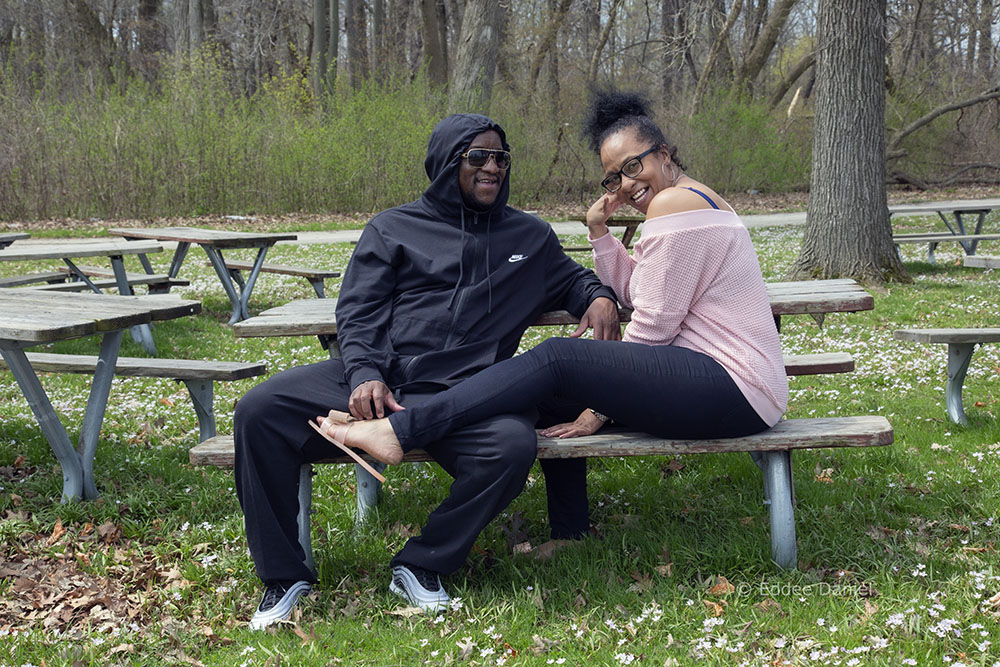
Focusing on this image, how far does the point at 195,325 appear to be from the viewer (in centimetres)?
877

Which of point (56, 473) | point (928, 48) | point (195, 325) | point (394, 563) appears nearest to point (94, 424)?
point (56, 473)

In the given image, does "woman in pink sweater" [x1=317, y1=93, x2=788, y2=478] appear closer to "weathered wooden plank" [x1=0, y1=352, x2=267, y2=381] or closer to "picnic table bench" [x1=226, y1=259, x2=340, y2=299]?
"weathered wooden plank" [x1=0, y1=352, x2=267, y2=381]

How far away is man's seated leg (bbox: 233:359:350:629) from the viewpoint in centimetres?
322

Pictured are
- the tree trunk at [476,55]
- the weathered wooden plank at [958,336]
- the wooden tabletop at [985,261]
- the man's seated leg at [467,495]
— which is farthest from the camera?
the tree trunk at [476,55]

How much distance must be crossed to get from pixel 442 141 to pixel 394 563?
1.61m

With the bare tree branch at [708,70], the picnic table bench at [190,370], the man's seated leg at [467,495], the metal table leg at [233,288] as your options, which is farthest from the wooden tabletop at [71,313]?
the bare tree branch at [708,70]

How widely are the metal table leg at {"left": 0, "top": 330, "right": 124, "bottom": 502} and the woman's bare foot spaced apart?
147 centimetres

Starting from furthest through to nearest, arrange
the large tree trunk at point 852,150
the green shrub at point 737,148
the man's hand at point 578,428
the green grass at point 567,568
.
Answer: the green shrub at point 737,148, the large tree trunk at point 852,150, the man's hand at point 578,428, the green grass at point 567,568

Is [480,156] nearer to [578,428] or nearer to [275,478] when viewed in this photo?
[578,428]

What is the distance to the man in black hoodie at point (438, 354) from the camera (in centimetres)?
321

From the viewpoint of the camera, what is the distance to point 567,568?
136 inches

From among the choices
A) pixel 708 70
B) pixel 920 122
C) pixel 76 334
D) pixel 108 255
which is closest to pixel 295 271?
pixel 108 255

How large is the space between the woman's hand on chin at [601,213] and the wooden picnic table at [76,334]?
1.83m

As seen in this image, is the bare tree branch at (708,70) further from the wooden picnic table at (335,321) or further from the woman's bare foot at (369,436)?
the woman's bare foot at (369,436)
